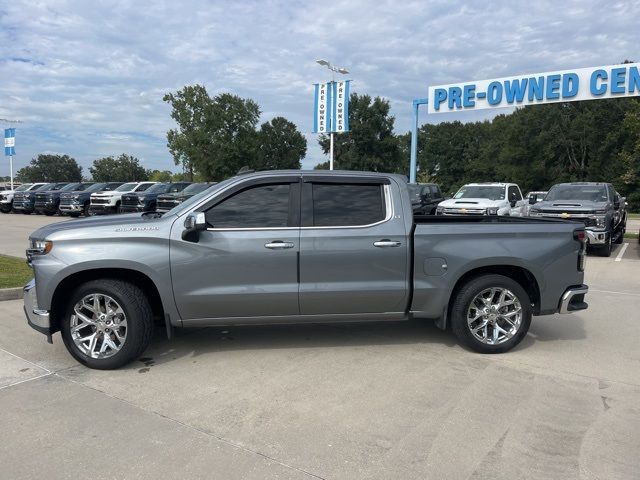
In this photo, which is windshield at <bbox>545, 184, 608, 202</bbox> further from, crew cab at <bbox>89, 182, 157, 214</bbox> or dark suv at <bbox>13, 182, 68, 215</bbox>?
dark suv at <bbox>13, 182, 68, 215</bbox>

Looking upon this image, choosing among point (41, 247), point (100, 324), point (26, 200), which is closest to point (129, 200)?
point (26, 200)

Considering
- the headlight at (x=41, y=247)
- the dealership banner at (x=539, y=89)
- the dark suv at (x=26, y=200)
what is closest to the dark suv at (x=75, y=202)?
the dark suv at (x=26, y=200)

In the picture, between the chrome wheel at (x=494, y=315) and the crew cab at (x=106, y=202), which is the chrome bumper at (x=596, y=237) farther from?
the crew cab at (x=106, y=202)

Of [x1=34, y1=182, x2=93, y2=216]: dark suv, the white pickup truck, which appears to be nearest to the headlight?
the white pickup truck

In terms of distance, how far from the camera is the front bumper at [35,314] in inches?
178

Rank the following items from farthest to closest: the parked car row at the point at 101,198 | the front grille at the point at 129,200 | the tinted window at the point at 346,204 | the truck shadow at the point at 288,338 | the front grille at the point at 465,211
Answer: the front grille at the point at 129,200, the parked car row at the point at 101,198, the front grille at the point at 465,211, the truck shadow at the point at 288,338, the tinted window at the point at 346,204

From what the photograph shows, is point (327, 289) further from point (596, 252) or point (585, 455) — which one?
point (596, 252)

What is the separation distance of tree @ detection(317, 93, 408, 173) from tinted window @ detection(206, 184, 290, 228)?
64.6 m

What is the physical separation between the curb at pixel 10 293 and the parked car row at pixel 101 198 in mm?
12158

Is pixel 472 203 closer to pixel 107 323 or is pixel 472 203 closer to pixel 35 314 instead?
pixel 107 323

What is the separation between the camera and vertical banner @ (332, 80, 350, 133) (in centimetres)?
2424

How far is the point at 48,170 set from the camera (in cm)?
12069

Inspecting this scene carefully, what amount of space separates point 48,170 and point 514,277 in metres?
135

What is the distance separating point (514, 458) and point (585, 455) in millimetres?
473
